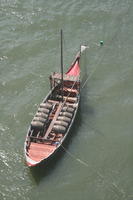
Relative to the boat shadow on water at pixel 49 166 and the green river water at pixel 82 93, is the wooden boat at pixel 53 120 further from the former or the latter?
the green river water at pixel 82 93

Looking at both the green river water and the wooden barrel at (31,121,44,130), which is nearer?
the green river water

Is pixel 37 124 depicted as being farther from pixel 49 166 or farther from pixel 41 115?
pixel 49 166

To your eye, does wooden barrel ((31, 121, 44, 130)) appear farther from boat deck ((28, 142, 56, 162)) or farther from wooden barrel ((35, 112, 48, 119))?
boat deck ((28, 142, 56, 162))

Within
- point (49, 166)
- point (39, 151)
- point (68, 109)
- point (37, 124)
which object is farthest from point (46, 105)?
point (49, 166)

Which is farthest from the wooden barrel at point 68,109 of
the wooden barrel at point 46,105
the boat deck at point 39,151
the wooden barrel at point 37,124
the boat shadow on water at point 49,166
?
the boat deck at point 39,151

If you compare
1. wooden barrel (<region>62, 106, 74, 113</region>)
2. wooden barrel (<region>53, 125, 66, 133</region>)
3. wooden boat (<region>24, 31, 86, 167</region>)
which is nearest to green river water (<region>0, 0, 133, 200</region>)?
wooden boat (<region>24, 31, 86, 167</region>)

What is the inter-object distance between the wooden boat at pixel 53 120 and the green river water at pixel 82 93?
1571mm

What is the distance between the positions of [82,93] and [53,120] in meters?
6.99

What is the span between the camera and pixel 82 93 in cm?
4656

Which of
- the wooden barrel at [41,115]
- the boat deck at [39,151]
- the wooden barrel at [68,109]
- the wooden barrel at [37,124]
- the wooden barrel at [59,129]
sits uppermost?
the wooden barrel at [41,115]

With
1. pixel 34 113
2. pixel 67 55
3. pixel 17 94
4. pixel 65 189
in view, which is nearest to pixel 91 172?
pixel 65 189

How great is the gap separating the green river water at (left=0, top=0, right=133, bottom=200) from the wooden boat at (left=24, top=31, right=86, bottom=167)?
1571mm

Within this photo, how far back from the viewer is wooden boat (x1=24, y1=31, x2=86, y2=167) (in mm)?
37594

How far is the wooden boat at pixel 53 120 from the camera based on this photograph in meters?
37.6
